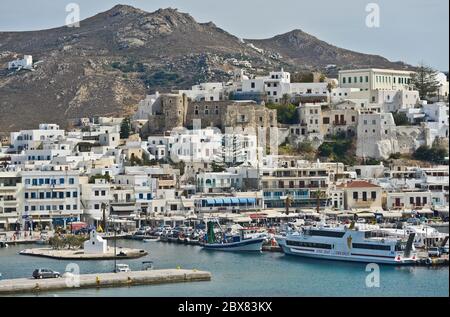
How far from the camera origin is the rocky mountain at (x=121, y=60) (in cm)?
4272

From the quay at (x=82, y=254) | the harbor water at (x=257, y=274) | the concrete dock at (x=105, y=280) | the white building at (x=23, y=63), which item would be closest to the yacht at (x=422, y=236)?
the harbor water at (x=257, y=274)

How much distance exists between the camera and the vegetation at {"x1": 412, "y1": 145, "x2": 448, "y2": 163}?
1199 inches

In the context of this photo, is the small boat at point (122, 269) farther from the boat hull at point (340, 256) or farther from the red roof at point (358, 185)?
the red roof at point (358, 185)

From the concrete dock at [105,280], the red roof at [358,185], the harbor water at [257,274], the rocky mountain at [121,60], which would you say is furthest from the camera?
the rocky mountain at [121,60]

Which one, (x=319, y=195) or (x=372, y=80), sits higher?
(x=372, y=80)

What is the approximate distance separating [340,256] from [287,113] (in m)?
12.8

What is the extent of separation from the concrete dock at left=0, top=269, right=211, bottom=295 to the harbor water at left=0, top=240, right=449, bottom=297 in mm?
243

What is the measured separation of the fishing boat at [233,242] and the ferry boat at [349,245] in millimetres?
864

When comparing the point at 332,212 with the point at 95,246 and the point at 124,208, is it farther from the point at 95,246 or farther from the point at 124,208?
the point at 95,246

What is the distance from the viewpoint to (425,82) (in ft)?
113

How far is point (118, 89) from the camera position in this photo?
42.9 m

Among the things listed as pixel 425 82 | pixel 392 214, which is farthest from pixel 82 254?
pixel 425 82

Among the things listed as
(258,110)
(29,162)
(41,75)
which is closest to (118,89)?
(41,75)

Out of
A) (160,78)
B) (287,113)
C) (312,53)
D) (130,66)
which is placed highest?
(312,53)
